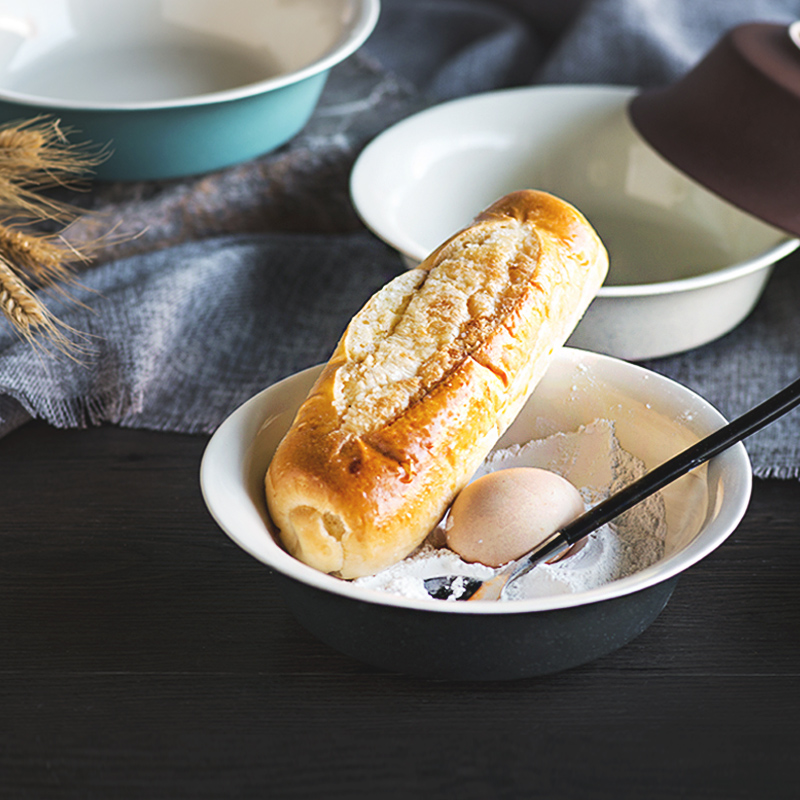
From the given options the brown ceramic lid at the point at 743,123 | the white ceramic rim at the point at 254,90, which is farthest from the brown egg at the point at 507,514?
the white ceramic rim at the point at 254,90

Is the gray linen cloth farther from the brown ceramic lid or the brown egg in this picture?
the brown egg

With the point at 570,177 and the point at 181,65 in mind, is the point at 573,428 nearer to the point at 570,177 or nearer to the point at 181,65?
the point at 570,177

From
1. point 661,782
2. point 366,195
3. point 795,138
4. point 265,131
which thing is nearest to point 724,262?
point 795,138

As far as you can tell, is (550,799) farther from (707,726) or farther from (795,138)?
(795,138)

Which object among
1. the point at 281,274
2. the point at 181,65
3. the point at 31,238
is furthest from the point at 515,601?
the point at 181,65

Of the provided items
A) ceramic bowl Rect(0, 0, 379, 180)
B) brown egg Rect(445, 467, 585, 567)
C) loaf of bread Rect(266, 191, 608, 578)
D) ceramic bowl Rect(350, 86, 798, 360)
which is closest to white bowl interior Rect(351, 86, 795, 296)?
ceramic bowl Rect(350, 86, 798, 360)

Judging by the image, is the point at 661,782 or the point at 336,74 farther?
the point at 336,74
